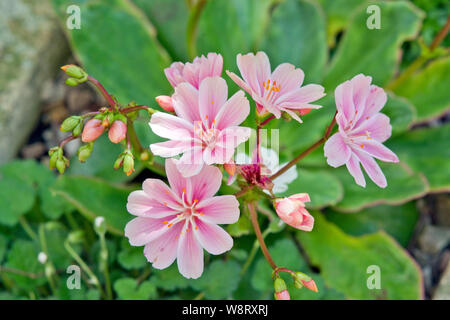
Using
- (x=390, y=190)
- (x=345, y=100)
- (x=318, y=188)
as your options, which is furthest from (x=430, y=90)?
(x=345, y=100)

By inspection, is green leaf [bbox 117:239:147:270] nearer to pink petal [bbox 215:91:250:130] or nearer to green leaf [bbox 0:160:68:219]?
green leaf [bbox 0:160:68:219]

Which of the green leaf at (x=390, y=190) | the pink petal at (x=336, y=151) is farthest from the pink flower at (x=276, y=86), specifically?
the green leaf at (x=390, y=190)

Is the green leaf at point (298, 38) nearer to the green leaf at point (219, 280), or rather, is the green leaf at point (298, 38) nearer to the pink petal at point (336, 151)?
the green leaf at point (219, 280)

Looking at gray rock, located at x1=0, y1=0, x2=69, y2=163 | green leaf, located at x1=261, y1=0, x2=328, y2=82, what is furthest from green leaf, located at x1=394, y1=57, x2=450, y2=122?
gray rock, located at x1=0, y1=0, x2=69, y2=163

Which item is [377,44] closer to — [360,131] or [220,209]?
[360,131]
